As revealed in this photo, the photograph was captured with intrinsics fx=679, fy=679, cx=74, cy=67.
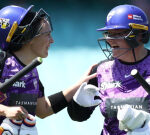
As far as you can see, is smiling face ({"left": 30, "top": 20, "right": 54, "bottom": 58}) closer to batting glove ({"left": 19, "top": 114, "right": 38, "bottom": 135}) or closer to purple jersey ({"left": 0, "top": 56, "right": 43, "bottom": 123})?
purple jersey ({"left": 0, "top": 56, "right": 43, "bottom": 123})

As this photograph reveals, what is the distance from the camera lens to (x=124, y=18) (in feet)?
14.8

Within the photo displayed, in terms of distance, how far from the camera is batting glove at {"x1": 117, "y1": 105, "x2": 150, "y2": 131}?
4.09 m

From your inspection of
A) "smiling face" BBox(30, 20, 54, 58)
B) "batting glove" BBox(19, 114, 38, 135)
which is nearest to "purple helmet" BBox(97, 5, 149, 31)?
"smiling face" BBox(30, 20, 54, 58)

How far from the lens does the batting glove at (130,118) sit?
409 centimetres

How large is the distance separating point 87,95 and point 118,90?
0.68ft

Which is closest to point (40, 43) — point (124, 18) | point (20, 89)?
point (20, 89)

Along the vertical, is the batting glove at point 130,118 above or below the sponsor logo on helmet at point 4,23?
below

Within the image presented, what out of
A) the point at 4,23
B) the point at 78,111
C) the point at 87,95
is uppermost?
the point at 4,23

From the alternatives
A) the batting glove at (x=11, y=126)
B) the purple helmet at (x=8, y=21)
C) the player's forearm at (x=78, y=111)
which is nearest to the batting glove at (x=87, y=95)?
the player's forearm at (x=78, y=111)

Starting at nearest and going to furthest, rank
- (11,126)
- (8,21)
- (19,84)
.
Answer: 1. (11,126)
2. (19,84)
3. (8,21)

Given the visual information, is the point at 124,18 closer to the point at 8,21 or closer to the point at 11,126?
the point at 8,21

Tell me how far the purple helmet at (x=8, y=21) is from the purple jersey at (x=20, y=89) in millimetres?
133

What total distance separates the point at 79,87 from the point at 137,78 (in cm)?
66

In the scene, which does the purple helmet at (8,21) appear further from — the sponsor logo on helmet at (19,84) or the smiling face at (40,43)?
the sponsor logo on helmet at (19,84)
